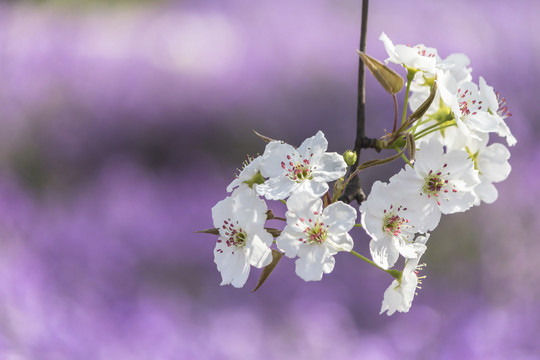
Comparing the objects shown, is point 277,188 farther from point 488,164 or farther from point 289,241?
point 488,164

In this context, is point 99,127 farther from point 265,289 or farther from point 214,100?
point 265,289

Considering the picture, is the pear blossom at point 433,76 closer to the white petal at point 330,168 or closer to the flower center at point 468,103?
the flower center at point 468,103

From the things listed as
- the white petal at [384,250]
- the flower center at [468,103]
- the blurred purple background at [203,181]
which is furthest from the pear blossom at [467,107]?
the blurred purple background at [203,181]

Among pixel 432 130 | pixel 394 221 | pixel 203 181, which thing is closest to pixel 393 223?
pixel 394 221

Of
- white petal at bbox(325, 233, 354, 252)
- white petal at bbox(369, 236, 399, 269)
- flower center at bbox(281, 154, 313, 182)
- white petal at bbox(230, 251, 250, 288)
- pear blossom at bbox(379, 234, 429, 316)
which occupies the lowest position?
pear blossom at bbox(379, 234, 429, 316)

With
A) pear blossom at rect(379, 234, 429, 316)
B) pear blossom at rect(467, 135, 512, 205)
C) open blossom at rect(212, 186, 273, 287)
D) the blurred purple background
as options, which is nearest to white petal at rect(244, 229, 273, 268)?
open blossom at rect(212, 186, 273, 287)

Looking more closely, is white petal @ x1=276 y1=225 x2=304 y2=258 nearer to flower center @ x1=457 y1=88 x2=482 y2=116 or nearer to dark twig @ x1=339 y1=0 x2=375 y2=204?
dark twig @ x1=339 y1=0 x2=375 y2=204
